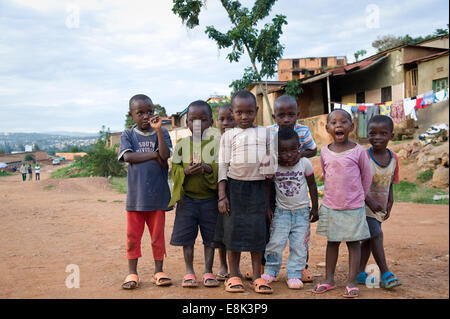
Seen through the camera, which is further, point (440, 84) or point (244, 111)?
point (440, 84)

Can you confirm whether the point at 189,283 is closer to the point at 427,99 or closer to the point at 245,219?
the point at 245,219

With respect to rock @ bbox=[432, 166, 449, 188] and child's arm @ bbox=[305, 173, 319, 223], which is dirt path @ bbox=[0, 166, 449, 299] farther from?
rock @ bbox=[432, 166, 449, 188]

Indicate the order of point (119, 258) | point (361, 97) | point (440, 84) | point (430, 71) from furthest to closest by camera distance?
point (361, 97) < point (430, 71) < point (440, 84) < point (119, 258)

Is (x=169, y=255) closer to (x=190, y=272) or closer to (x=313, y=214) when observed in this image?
(x=190, y=272)

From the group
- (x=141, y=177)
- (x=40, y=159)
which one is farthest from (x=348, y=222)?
(x=40, y=159)

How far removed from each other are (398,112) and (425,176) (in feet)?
17.2

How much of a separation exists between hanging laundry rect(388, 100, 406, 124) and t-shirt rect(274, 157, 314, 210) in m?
12.1

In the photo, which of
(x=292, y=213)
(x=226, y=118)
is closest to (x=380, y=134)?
(x=292, y=213)

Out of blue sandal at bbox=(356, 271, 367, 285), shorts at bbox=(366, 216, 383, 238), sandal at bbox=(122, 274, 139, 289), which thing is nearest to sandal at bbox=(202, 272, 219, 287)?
sandal at bbox=(122, 274, 139, 289)

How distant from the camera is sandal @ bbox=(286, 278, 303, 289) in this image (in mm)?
2984

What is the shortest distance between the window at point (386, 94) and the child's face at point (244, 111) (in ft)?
47.5

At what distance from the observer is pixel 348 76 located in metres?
17.8

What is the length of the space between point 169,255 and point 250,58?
11779 mm

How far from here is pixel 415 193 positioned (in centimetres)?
818
